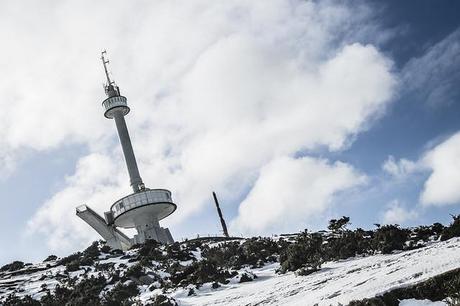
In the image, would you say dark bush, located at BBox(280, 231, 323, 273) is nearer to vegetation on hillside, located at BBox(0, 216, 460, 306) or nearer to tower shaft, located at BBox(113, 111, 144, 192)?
vegetation on hillside, located at BBox(0, 216, 460, 306)

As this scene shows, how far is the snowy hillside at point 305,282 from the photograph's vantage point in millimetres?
10273

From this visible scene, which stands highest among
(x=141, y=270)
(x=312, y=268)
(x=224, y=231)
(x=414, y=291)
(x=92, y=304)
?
(x=224, y=231)

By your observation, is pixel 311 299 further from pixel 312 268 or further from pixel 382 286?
pixel 312 268

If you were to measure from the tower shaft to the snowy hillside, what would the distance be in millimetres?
28443

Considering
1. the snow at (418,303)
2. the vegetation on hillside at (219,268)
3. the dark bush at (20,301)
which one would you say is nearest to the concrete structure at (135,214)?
the vegetation on hillside at (219,268)

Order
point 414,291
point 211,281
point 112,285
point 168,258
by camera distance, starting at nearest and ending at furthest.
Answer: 1. point 414,291
2. point 211,281
3. point 112,285
4. point 168,258

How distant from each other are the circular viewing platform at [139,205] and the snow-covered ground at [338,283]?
1412 inches

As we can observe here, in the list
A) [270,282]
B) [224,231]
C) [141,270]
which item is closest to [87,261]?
[141,270]

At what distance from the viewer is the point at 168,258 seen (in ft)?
99.8

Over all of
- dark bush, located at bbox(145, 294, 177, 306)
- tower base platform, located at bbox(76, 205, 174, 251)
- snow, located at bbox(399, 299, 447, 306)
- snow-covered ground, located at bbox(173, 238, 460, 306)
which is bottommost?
snow, located at bbox(399, 299, 447, 306)

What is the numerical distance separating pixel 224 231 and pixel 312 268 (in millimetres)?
A: 60944

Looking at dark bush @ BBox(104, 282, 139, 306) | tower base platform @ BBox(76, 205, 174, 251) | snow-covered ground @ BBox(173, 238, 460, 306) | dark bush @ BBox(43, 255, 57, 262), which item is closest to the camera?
snow-covered ground @ BBox(173, 238, 460, 306)

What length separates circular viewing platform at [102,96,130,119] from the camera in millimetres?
61625

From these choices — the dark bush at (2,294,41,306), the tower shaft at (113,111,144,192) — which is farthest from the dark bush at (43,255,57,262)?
the dark bush at (2,294,41,306)
